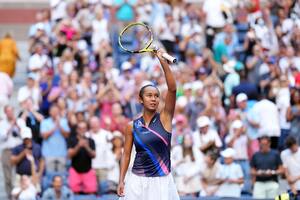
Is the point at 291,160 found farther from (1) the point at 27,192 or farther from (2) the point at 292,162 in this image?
(1) the point at 27,192

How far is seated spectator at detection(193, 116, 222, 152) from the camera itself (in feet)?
58.9

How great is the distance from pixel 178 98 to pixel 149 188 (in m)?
7.78

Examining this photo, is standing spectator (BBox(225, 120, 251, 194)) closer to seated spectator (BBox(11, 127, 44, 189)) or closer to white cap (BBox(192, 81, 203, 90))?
white cap (BBox(192, 81, 203, 90))

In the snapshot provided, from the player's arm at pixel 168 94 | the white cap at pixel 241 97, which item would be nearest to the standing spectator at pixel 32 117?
the white cap at pixel 241 97

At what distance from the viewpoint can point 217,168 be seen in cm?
1744

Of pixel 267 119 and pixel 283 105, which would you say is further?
pixel 283 105

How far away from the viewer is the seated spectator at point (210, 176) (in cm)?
1741

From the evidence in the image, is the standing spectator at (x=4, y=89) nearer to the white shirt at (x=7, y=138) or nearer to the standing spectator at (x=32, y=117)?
the standing spectator at (x=32, y=117)

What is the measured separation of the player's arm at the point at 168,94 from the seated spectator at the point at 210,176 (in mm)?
5691

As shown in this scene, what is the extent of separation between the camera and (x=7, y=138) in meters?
18.6

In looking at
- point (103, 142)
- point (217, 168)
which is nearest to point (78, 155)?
point (103, 142)

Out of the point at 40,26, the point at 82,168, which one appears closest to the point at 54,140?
the point at 82,168

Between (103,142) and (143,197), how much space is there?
20.8ft

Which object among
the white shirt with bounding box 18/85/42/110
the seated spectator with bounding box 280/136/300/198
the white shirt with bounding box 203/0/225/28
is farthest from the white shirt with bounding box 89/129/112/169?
the white shirt with bounding box 203/0/225/28
